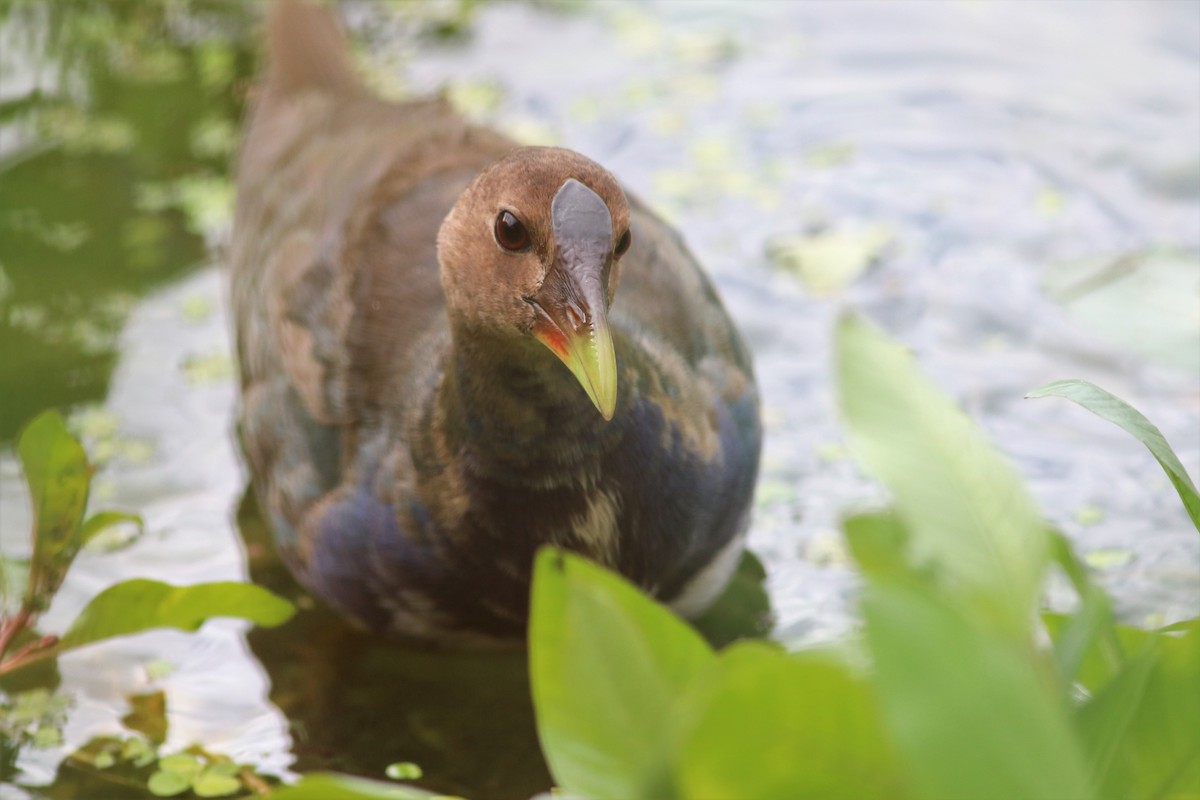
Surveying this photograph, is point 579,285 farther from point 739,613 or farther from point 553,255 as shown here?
point 739,613

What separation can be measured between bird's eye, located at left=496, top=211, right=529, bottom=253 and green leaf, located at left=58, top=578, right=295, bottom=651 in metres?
0.71

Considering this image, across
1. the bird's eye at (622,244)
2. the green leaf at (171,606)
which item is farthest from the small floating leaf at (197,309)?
the bird's eye at (622,244)

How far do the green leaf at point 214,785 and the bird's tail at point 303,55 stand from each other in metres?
2.08

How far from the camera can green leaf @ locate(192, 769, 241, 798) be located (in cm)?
291

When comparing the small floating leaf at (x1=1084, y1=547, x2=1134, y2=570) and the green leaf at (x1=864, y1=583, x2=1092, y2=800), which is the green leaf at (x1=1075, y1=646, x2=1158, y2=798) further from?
the small floating leaf at (x1=1084, y1=547, x2=1134, y2=570)

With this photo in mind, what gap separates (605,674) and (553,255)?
4.36 ft

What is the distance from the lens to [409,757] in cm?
305

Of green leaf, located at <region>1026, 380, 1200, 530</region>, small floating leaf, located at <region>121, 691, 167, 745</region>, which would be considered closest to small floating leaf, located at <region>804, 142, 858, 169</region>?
small floating leaf, located at <region>121, 691, 167, 745</region>

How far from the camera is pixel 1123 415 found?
1.63 m

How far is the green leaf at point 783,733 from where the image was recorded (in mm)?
1094

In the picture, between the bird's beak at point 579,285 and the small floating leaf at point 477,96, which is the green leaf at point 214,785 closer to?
the bird's beak at point 579,285

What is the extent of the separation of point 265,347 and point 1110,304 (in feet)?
7.93

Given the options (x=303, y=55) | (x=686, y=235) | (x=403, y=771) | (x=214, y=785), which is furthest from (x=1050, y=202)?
(x=214, y=785)

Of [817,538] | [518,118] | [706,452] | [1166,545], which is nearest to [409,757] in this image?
[706,452]
